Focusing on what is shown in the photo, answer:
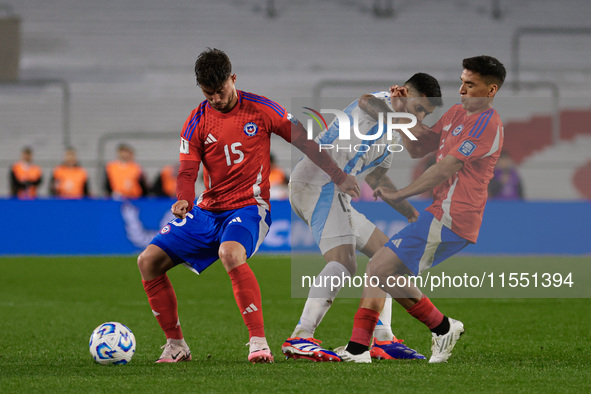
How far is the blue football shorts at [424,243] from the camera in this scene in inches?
198

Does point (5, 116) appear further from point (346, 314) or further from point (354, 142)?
point (354, 142)

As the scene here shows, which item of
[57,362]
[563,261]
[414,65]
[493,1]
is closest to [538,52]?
[493,1]

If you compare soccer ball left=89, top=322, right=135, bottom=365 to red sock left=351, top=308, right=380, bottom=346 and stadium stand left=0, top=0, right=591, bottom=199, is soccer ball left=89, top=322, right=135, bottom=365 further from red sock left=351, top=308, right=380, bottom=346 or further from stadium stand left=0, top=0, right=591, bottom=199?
stadium stand left=0, top=0, right=591, bottom=199

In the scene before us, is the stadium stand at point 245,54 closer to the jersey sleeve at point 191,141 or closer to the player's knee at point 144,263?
the jersey sleeve at point 191,141

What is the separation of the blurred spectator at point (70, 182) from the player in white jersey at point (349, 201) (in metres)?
10.2

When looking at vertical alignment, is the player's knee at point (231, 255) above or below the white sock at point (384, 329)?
above

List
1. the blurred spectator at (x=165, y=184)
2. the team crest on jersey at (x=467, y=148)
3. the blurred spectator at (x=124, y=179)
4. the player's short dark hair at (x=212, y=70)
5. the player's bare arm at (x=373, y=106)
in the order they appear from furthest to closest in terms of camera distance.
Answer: the blurred spectator at (x=165, y=184) → the blurred spectator at (x=124, y=179) → the player's bare arm at (x=373, y=106) → the team crest on jersey at (x=467, y=148) → the player's short dark hair at (x=212, y=70)

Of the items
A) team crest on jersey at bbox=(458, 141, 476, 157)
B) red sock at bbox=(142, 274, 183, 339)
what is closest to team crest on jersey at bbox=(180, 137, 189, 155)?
red sock at bbox=(142, 274, 183, 339)

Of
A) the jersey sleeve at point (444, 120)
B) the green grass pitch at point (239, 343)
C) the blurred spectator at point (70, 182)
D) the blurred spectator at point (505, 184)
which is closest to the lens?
the green grass pitch at point (239, 343)

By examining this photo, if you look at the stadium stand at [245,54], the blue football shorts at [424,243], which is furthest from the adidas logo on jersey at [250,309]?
the stadium stand at [245,54]

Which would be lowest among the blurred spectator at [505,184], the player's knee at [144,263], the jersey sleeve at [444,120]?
the blurred spectator at [505,184]

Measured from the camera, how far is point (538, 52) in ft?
67.1

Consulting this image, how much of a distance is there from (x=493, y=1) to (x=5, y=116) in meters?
11.5

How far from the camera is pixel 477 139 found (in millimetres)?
5047
